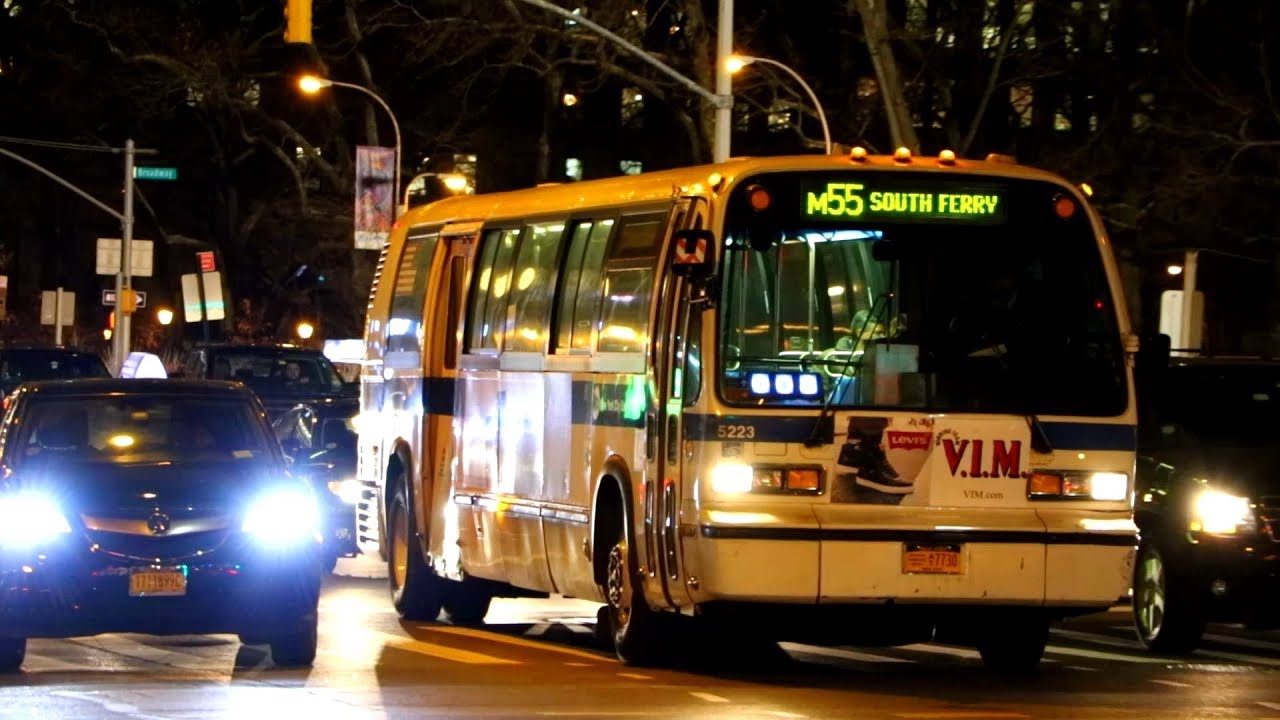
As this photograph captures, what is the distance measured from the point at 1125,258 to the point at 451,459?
100 feet

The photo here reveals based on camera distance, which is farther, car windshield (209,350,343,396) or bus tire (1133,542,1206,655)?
car windshield (209,350,343,396)

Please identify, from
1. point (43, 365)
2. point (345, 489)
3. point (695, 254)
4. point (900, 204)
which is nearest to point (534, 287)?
point (695, 254)

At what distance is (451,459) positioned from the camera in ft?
57.5

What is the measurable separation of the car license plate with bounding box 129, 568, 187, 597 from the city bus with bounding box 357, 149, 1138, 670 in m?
2.51

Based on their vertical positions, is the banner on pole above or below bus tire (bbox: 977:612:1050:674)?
above

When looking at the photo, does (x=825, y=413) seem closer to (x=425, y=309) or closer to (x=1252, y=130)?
(x=425, y=309)

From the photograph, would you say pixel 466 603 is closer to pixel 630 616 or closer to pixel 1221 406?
pixel 630 616

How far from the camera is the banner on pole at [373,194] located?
129ft

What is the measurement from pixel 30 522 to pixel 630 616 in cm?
334

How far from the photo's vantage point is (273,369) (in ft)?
107

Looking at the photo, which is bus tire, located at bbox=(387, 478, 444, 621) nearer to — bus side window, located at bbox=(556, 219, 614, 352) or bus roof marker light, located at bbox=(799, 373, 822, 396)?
bus side window, located at bbox=(556, 219, 614, 352)

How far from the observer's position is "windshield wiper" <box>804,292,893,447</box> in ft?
42.9

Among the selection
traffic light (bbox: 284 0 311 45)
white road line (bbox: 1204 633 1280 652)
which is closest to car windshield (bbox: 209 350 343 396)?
traffic light (bbox: 284 0 311 45)

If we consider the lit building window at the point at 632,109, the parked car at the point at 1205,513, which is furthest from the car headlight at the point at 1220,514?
the lit building window at the point at 632,109
